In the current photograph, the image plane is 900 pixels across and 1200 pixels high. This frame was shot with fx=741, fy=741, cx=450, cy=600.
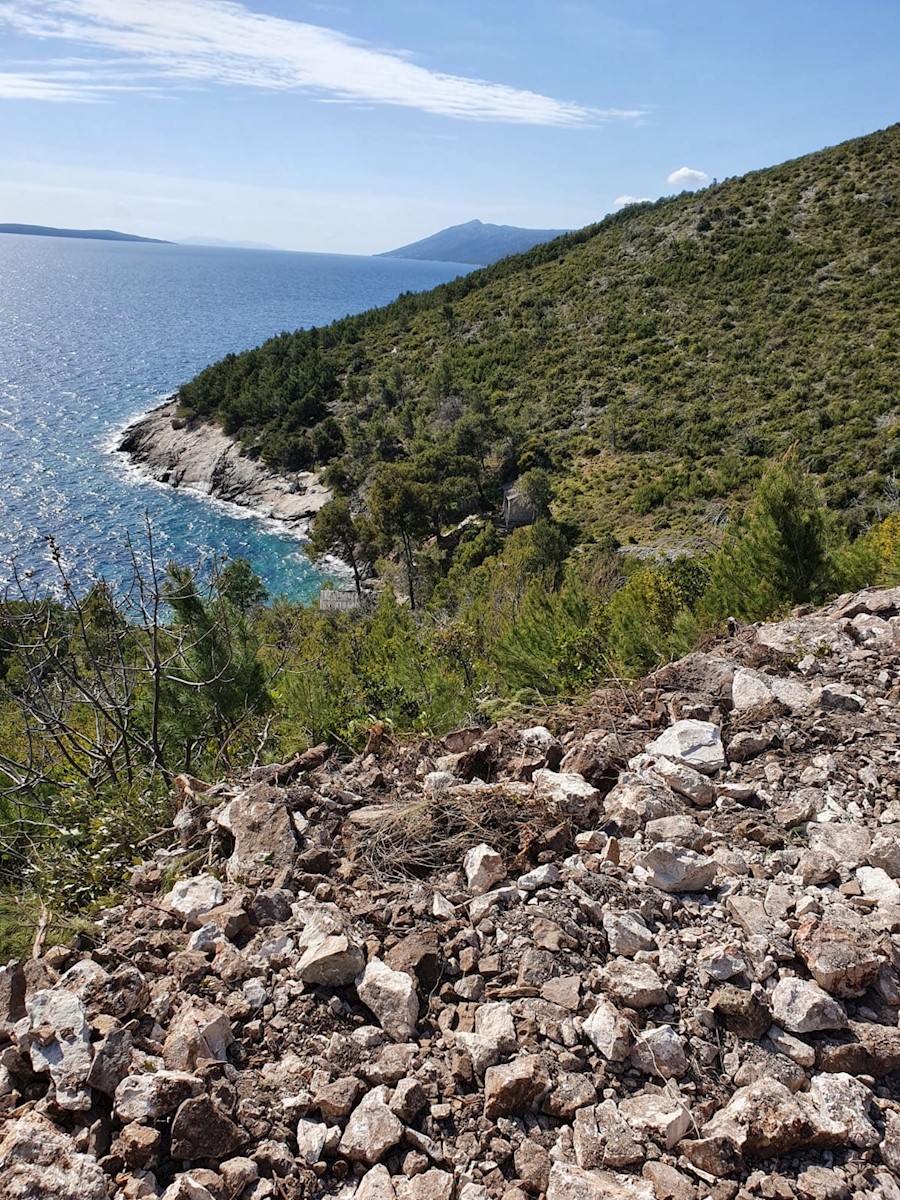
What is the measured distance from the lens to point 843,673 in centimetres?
549

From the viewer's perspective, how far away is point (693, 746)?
447 centimetres

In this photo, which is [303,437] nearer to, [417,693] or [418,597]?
[418,597]

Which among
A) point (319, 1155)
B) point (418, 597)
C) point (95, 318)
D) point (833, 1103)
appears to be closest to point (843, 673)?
point (833, 1103)

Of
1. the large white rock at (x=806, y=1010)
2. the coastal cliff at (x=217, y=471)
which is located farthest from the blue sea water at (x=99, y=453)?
the large white rock at (x=806, y=1010)

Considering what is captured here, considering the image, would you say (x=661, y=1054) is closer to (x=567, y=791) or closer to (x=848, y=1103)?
(x=848, y=1103)

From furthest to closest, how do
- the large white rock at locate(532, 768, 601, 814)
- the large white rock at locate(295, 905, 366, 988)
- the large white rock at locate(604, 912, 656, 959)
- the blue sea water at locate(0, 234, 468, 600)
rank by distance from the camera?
the blue sea water at locate(0, 234, 468, 600)
the large white rock at locate(532, 768, 601, 814)
the large white rock at locate(604, 912, 656, 959)
the large white rock at locate(295, 905, 366, 988)

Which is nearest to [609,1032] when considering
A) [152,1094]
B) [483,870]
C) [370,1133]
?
[370,1133]

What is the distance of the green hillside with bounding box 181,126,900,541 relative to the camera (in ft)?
127

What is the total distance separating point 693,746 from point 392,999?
2.42 m

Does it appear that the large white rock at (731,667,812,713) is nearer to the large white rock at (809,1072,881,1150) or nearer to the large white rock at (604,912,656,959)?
the large white rock at (604,912,656,959)

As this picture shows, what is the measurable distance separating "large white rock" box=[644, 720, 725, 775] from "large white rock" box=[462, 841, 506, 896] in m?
1.42

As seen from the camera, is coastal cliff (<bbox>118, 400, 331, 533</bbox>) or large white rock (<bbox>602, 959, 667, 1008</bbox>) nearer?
large white rock (<bbox>602, 959, 667, 1008</bbox>)

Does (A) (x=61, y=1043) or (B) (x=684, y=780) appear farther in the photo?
(B) (x=684, y=780)

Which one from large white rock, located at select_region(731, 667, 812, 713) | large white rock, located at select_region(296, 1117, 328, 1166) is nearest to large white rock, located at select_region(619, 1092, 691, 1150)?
large white rock, located at select_region(296, 1117, 328, 1166)
